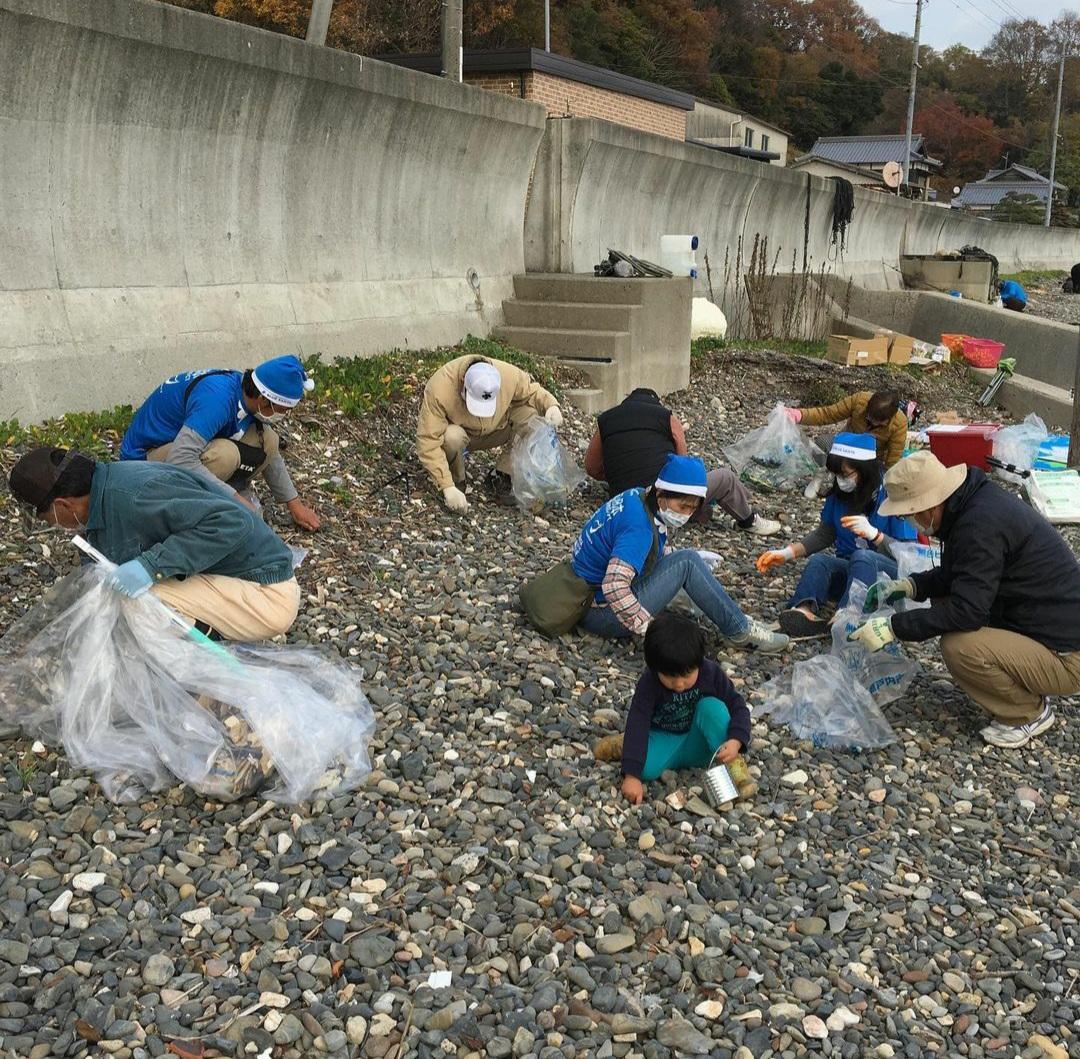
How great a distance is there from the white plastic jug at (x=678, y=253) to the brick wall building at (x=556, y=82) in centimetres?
463

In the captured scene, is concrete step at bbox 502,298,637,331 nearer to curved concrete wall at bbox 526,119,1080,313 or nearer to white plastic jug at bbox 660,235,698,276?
curved concrete wall at bbox 526,119,1080,313

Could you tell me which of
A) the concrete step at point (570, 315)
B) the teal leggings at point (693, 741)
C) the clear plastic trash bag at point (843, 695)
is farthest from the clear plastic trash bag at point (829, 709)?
the concrete step at point (570, 315)

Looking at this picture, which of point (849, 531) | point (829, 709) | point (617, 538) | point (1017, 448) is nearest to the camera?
point (829, 709)

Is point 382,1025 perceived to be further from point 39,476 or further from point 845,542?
point 845,542

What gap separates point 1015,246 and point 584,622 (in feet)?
108

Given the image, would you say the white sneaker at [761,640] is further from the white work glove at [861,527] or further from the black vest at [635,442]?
the black vest at [635,442]

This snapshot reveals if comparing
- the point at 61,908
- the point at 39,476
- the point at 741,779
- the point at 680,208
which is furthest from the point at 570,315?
the point at 61,908

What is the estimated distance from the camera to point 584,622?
5.18 metres

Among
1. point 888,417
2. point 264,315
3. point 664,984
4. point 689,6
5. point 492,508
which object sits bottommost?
point 664,984

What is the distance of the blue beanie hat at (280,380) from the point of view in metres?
5.01

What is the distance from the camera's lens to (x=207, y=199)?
682 centimetres

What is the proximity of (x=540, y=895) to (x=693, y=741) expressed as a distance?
93 cm

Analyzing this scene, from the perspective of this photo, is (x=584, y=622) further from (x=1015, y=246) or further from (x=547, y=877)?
(x=1015, y=246)

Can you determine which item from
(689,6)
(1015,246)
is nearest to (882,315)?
(1015,246)
